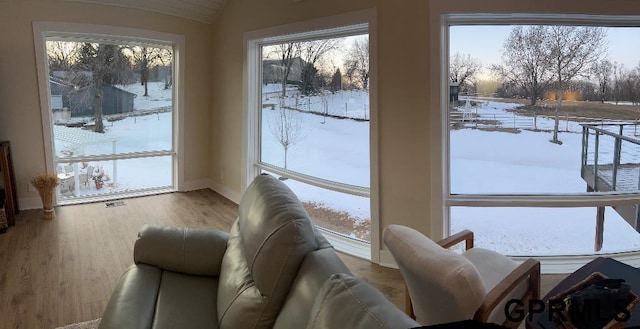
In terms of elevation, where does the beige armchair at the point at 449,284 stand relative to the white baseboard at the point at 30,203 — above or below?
above

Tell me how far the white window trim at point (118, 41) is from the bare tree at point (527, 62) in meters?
4.04

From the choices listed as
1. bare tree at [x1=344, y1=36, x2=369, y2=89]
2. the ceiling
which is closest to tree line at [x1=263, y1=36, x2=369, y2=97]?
bare tree at [x1=344, y1=36, x2=369, y2=89]

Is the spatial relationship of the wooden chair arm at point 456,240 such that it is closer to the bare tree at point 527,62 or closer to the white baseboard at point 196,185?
the bare tree at point 527,62

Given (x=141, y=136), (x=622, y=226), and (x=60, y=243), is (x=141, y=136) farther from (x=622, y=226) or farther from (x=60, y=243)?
(x=622, y=226)

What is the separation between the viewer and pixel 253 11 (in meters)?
4.68

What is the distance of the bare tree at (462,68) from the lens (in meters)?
3.23

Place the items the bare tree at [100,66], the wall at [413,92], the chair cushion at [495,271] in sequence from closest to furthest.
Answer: the chair cushion at [495,271] < the wall at [413,92] < the bare tree at [100,66]

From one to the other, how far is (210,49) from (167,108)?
99 centimetres

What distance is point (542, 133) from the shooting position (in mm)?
3238

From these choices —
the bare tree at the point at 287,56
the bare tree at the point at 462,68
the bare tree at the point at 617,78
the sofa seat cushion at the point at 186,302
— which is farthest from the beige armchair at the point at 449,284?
the bare tree at the point at 287,56

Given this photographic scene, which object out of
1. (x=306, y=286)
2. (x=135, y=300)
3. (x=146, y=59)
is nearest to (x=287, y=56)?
(x=146, y=59)

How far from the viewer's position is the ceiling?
514 centimetres

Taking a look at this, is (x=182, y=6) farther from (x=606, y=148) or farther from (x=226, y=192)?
(x=606, y=148)

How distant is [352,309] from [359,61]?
2916 millimetres
